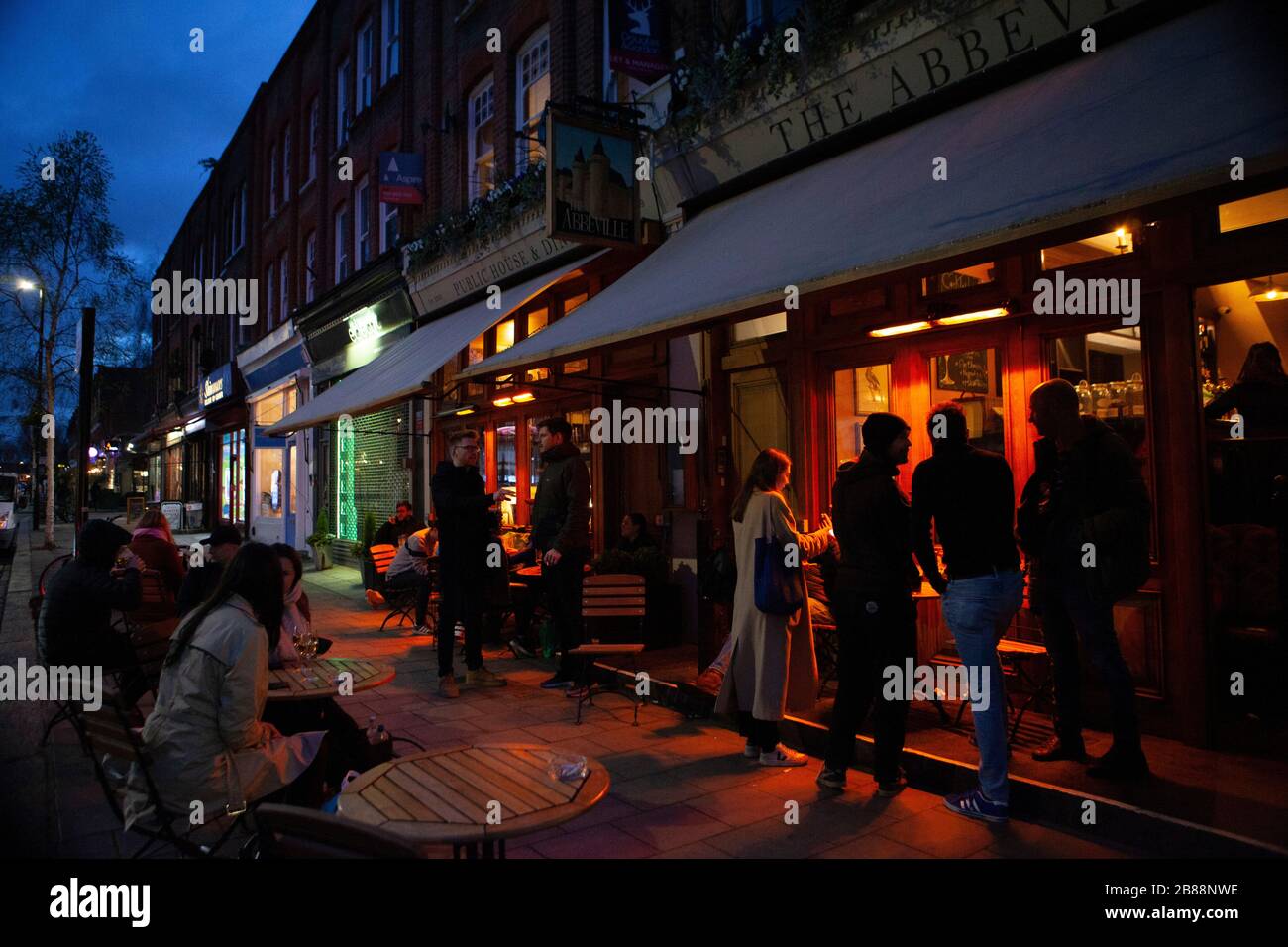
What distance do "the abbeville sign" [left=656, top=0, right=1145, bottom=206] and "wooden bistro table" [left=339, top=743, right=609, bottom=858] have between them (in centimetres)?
539

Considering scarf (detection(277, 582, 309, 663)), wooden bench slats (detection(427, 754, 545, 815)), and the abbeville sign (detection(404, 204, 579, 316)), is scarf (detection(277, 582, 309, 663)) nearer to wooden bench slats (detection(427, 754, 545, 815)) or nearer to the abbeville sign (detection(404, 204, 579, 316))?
wooden bench slats (detection(427, 754, 545, 815))

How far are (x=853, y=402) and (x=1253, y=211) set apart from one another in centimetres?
Result: 304

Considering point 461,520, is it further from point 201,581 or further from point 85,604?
point 85,604

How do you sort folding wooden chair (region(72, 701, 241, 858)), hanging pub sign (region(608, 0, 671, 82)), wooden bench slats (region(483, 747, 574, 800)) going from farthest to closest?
hanging pub sign (region(608, 0, 671, 82)), folding wooden chair (region(72, 701, 241, 858)), wooden bench slats (region(483, 747, 574, 800))

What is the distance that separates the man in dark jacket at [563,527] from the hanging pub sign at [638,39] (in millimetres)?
4009

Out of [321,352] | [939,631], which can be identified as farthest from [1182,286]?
[321,352]

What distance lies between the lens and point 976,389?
6031 millimetres

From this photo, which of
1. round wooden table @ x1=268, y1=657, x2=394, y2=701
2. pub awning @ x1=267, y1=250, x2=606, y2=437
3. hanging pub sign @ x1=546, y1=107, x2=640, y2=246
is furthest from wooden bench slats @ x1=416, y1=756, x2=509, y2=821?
hanging pub sign @ x1=546, y1=107, x2=640, y2=246

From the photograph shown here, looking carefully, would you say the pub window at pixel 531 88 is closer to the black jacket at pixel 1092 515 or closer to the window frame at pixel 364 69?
the window frame at pixel 364 69

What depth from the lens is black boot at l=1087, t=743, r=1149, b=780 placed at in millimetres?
4105

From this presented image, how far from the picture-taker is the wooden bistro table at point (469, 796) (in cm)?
245

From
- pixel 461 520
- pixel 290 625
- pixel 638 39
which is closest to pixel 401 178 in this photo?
pixel 638 39

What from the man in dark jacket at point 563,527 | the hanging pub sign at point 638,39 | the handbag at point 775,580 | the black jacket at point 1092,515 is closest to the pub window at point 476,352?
the hanging pub sign at point 638,39
